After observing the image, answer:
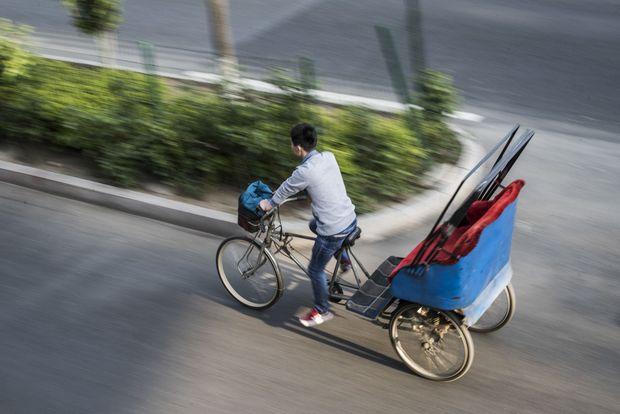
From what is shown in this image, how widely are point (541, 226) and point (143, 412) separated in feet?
14.2

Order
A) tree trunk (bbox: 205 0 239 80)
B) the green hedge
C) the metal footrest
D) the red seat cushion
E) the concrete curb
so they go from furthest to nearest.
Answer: tree trunk (bbox: 205 0 239 80)
the green hedge
the concrete curb
the metal footrest
the red seat cushion

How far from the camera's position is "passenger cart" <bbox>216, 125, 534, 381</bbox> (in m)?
4.69

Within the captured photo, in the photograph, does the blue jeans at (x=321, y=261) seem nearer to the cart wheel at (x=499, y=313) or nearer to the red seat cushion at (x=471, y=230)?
the red seat cushion at (x=471, y=230)

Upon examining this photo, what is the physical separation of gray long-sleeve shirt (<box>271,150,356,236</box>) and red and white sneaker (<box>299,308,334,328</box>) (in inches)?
29.4

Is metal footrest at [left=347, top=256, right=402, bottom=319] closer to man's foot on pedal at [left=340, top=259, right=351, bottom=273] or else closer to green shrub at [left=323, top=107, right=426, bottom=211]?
man's foot on pedal at [left=340, top=259, right=351, bottom=273]

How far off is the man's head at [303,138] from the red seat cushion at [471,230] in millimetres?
1076

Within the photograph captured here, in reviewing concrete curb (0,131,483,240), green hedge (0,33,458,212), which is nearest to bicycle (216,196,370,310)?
concrete curb (0,131,483,240)

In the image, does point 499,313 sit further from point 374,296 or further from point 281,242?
point 281,242

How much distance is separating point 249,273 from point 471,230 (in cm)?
209

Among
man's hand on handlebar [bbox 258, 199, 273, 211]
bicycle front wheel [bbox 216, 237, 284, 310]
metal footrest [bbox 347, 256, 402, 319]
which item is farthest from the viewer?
bicycle front wheel [bbox 216, 237, 284, 310]

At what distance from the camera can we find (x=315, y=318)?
224 inches

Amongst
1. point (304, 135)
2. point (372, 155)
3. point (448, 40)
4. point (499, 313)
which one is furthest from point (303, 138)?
point (448, 40)

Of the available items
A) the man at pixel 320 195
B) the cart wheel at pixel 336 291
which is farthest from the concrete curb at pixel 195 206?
the man at pixel 320 195

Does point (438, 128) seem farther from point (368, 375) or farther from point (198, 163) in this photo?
point (368, 375)
